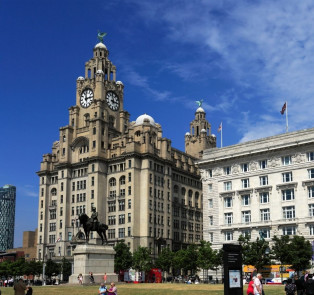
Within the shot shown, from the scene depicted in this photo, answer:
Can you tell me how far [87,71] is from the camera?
491ft

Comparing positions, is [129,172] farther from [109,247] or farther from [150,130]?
[109,247]

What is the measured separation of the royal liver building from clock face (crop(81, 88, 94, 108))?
0.30 m

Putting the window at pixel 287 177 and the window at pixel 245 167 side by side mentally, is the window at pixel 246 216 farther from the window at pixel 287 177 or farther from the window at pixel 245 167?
the window at pixel 287 177

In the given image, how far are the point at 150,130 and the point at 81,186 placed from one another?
79.8ft

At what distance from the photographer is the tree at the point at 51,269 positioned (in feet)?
403

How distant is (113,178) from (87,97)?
27.3 metres

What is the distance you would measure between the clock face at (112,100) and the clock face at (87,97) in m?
4.66

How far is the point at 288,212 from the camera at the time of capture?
9031cm

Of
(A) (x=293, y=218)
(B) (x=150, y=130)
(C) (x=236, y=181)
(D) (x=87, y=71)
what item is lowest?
(A) (x=293, y=218)

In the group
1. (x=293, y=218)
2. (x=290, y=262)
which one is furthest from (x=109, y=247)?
(x=293, y=218)

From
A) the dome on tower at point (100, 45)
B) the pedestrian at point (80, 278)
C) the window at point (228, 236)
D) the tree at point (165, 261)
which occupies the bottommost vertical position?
the pedestrian at point (80, 278)

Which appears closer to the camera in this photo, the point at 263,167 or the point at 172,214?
the point at 263,167

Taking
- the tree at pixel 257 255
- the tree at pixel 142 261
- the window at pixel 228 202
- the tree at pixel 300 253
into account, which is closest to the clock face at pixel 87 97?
the tree at pixel 142 261

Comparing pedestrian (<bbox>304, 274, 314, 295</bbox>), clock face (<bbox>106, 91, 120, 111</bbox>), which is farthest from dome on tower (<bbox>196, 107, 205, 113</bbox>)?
pedestrian (<bbox>304, 274, 314, 295</bbox>)
